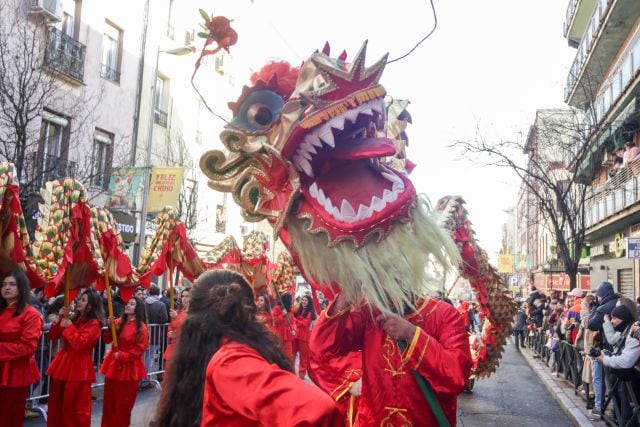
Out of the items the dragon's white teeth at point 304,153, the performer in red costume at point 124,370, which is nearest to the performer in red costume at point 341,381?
the dragon's white teeth at point 304,153

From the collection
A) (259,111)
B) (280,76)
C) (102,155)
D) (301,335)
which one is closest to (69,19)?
(102,155)

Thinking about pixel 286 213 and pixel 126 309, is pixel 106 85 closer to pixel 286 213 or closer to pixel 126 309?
pixel 126 309

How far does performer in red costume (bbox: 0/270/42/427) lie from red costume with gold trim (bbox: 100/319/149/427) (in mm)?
1209

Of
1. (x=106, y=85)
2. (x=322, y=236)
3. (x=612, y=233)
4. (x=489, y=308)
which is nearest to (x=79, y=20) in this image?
(x=106, y=85)

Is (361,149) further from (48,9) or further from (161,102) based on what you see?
(161,102)

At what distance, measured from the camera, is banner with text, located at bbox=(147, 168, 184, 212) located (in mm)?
15516

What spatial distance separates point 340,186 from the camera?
3.33m

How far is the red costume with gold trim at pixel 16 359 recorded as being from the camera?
573 cm

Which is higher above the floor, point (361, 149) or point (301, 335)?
point (361, 149)

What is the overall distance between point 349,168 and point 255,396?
164cm

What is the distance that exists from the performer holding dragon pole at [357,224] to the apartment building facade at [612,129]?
15.0 metres

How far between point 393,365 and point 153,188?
1328cm

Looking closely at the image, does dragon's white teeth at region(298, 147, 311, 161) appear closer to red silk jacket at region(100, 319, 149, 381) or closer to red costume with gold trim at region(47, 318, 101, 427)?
red costume with gold trim at region(47, 318, 101, 427)

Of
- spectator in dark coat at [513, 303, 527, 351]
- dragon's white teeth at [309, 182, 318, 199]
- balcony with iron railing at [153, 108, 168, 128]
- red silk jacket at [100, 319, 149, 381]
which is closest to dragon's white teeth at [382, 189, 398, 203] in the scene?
dragon's white teeth at [309, 182, 318, 199]
